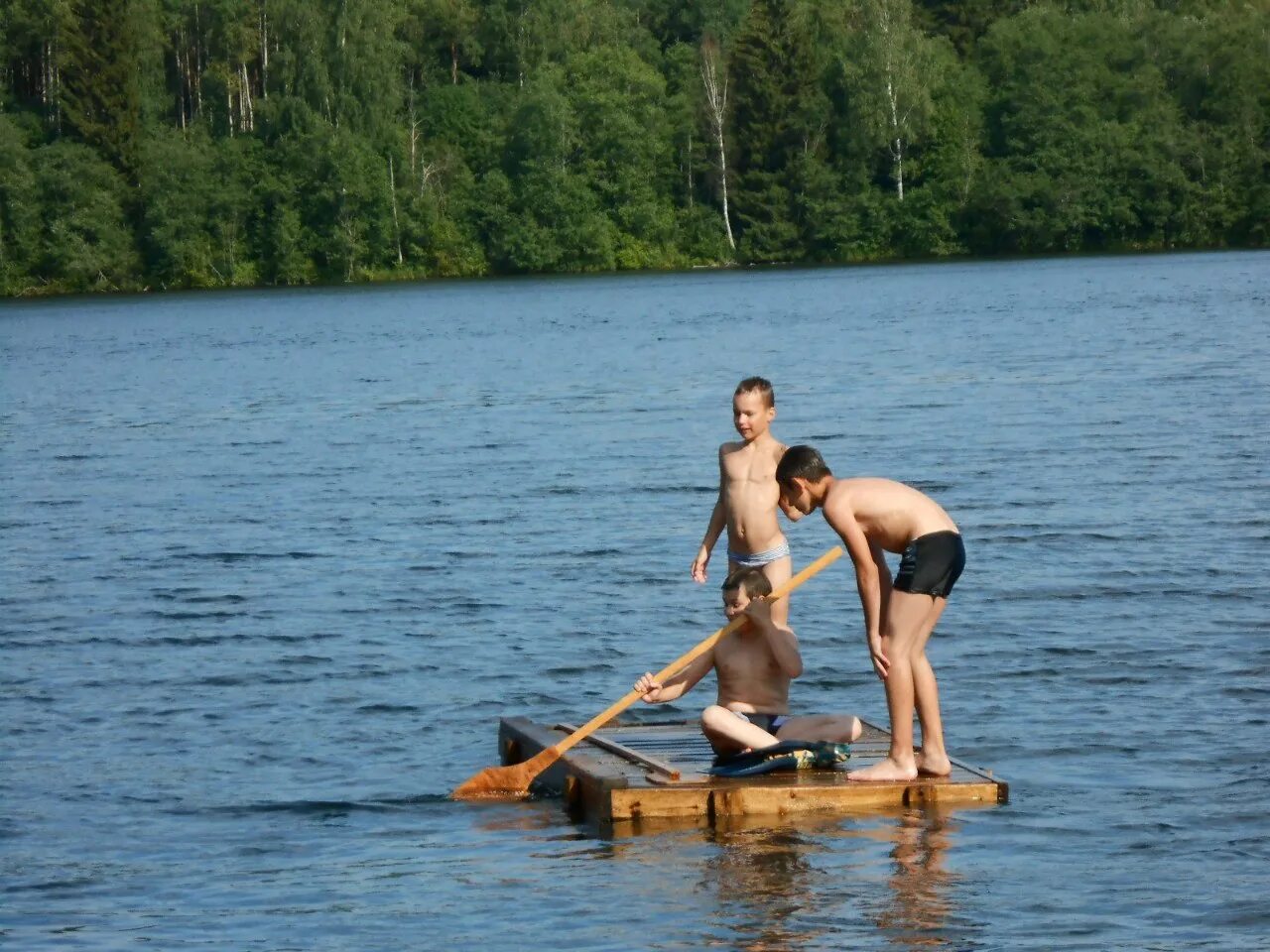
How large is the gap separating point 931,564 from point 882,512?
38cm

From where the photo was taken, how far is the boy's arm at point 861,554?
9.98m

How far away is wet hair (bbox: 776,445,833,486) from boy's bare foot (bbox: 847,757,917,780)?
1.63 m

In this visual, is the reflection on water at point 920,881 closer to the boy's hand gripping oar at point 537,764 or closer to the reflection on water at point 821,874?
the reflection on water at point 821,874

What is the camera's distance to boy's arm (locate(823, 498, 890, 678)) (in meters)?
9.98

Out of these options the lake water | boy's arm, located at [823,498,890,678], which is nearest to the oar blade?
the lake water

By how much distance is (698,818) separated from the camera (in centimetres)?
1048

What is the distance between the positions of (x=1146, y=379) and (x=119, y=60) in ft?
216

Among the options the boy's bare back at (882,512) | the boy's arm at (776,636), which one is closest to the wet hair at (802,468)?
the boy's bare back at (882,512)

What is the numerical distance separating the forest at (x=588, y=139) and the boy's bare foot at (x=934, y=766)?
8137 centimetres

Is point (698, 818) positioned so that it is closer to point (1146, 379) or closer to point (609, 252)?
point (1146, 379)

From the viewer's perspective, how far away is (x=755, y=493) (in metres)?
11.1

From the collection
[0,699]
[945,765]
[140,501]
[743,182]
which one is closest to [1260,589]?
→ [945,765]

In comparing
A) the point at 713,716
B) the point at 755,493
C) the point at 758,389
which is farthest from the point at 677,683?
the point at 758,389

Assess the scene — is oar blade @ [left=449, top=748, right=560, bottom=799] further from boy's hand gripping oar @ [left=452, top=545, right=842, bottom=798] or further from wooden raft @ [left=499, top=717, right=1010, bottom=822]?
wooden raft @ [left=499, top=717, right=1010, bottom=822]
